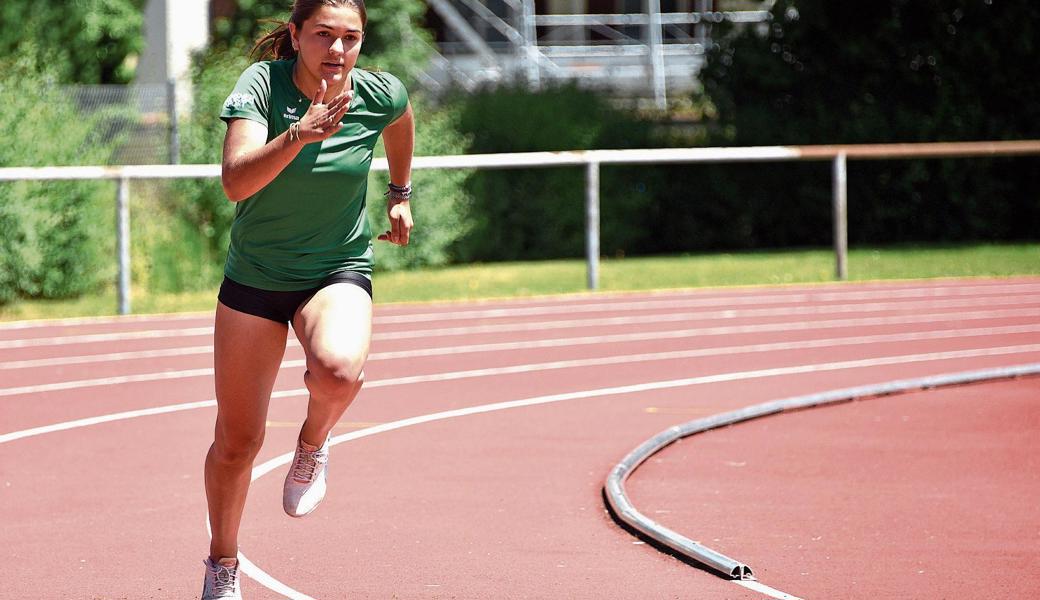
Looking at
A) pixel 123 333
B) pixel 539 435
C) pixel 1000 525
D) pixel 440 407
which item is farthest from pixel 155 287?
pixel 1000 525

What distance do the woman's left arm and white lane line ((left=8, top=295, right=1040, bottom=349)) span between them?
7.90 meters

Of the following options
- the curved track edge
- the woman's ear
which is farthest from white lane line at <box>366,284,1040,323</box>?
the woman's ear

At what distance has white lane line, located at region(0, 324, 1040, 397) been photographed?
11.1 m

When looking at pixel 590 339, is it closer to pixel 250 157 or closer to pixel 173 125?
pixel 173 125

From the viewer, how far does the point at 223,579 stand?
5.14m

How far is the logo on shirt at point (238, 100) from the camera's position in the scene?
4.75 meters

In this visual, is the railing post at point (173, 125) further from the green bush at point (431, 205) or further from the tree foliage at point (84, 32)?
the tree foliage at point (84, 32)

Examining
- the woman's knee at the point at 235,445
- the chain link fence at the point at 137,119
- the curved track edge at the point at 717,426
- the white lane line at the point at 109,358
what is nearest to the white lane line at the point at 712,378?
the curved track edge at the point at 717,426

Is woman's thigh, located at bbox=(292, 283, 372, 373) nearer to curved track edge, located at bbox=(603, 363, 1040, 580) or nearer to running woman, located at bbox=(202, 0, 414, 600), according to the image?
running woman, located at bbox=(202, 0, 414, 600)

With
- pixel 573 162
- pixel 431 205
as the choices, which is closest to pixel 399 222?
pixel 573 162

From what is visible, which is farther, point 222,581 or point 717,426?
point 717,426

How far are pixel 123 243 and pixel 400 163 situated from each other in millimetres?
10474

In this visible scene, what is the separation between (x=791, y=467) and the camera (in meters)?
7.96

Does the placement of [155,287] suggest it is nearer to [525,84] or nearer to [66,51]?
[525,84]
